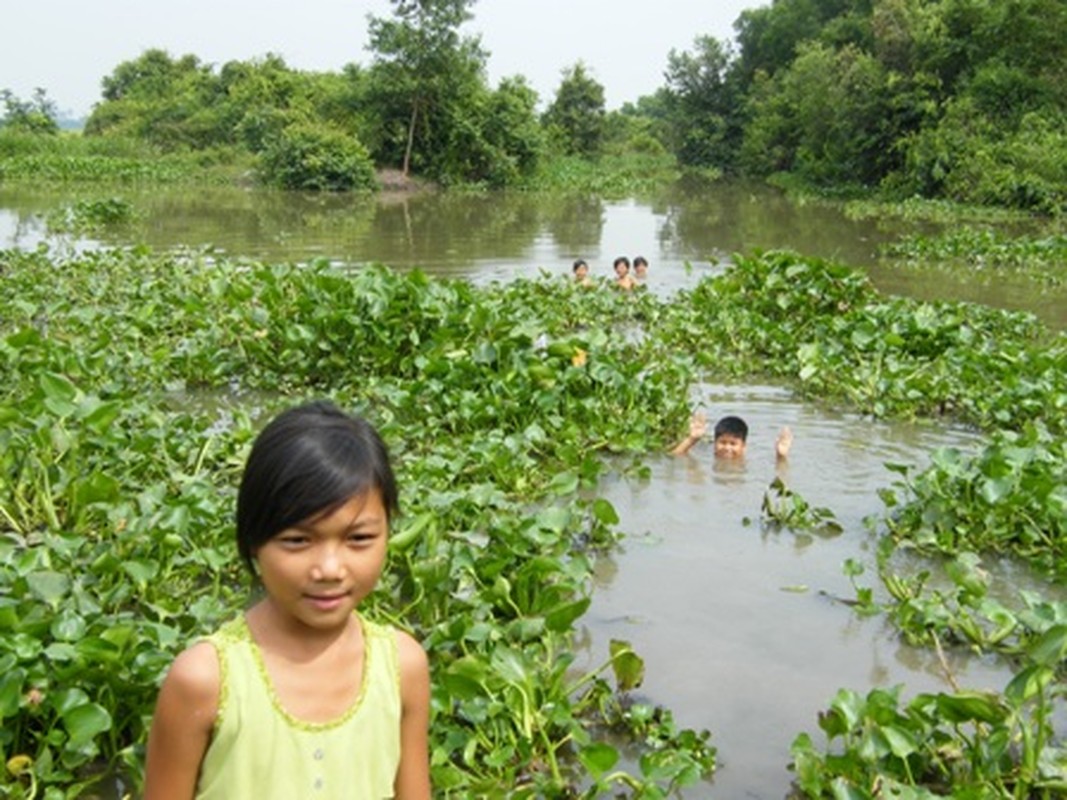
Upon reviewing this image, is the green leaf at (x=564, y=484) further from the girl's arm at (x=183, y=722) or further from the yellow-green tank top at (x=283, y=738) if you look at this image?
the girl's arm at (x=183, y=722)

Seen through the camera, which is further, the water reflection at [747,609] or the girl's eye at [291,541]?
the water reflection at [747,609]

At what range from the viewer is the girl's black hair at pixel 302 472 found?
1644mm

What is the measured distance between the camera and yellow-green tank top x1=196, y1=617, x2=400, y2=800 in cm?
167

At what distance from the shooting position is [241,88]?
43219 millimetres

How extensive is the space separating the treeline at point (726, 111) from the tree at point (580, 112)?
0.09m

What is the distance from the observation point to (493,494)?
4406 millimetres

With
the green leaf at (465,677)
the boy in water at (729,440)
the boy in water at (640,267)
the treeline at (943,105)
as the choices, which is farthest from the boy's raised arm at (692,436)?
the treeline at (943,105)

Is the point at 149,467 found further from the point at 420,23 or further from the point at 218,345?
the point at 420,23

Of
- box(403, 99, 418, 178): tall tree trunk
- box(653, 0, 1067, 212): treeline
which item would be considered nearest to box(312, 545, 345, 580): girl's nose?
box(653, 0, 1067, 212): treeline

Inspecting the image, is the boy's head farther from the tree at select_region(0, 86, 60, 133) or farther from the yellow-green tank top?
the tree at select_region(0, 86, 60, 133)

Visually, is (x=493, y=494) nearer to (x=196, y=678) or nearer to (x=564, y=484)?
(x=564, y=484)

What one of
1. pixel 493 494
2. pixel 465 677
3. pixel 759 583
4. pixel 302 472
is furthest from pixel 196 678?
pixel 759 583

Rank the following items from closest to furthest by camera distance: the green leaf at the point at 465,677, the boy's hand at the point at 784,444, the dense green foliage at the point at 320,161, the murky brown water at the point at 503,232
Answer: the green leaf at the point at 465,677 → the boy's hand at the point at 784,444 → the murky brown water at the point at 503,232 → the dense green foliage at the point at 320,161

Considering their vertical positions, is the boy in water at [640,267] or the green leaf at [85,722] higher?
the boy in water at [640,267]
